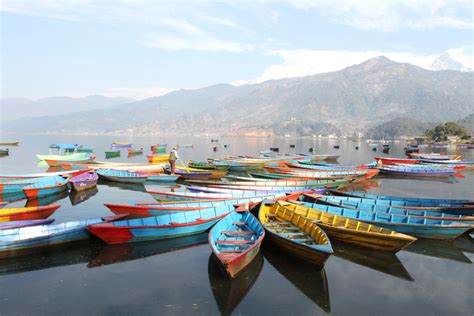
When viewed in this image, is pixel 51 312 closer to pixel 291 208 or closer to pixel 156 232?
pixel 156 232

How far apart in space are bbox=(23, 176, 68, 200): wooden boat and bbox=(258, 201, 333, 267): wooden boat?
1532 cm

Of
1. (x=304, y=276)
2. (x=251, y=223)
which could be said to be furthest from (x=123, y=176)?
(x=304, y=276)

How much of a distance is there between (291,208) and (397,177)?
2651 cm

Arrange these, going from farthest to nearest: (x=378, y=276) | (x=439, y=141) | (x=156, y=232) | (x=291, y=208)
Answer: (x=439, y=141) → (x=291, y=208) → (x=156, y=232) → (x=378, y=276)

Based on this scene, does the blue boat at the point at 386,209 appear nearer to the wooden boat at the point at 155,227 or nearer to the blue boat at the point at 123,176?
the wooden boat at the point at 155,227

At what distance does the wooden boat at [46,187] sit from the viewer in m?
22.6

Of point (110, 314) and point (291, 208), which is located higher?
point (291, 208)

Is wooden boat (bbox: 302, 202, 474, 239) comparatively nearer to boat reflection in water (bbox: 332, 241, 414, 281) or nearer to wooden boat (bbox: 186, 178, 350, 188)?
boat reflection in water (bbox: 332, 241, 414, 281)

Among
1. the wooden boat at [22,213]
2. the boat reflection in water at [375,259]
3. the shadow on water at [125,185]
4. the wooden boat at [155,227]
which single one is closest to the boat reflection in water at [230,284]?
the wooden boat at [155,227]

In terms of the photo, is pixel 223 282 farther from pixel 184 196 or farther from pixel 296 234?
pixel 184 196

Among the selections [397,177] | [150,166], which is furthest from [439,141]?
[150,166]

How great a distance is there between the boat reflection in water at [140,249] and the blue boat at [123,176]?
52.5ft

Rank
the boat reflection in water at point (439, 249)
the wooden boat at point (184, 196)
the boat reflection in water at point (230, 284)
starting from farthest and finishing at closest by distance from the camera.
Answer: the wooden boat at point (184, 196) < the boat reflection in water at point (439, 249) < the boat reflection in water at point (230, 284)

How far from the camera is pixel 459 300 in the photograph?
35.6 ft
